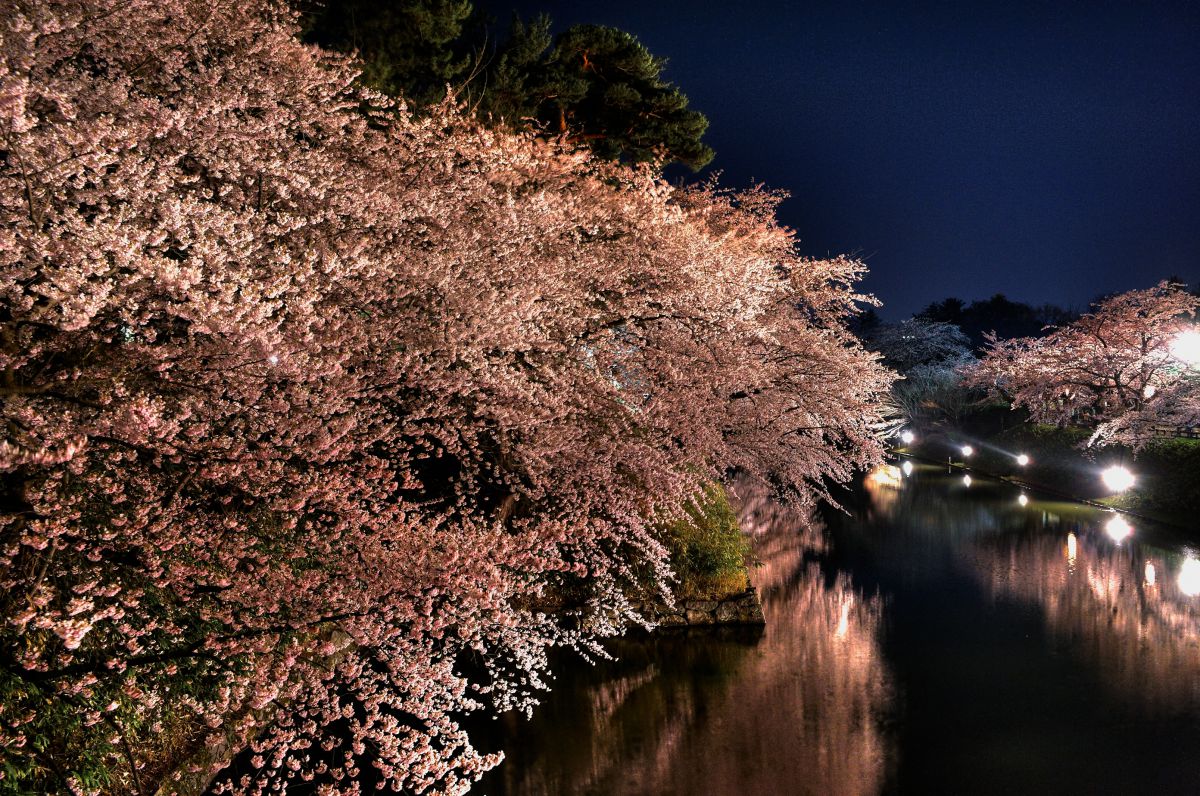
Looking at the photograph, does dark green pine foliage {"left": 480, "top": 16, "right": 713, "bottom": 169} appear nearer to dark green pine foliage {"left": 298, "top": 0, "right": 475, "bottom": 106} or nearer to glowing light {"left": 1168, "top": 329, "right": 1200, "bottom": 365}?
dark green pine foliage {"left": 298, "top": 0, "right": 475, "bottom": 106}

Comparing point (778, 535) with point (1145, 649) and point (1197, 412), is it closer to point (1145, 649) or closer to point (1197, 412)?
point (1145, 649)

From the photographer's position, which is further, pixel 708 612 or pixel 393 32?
pixel 393 32

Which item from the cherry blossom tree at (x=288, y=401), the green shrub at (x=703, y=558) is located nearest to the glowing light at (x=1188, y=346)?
the cherry blossom tree at (x=288, y=401)

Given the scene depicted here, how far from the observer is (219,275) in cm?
692

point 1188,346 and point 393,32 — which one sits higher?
point 393,32

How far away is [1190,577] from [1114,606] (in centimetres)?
370

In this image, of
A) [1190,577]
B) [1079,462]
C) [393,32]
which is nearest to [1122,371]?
[1079,462]

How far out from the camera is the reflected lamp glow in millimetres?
23953

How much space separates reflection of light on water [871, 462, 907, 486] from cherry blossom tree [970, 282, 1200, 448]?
690 cm

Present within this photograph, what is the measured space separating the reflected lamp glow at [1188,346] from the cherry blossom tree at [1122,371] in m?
0.41

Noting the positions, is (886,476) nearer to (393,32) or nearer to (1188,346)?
(1188,346)

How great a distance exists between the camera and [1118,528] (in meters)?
22.4

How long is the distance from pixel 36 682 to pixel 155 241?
358 centimetres

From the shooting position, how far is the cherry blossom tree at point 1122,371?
84.2ft
